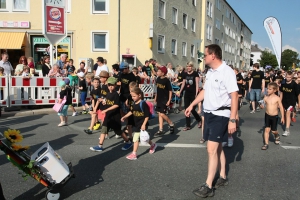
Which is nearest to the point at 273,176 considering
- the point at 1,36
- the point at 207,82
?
the point at 207,82

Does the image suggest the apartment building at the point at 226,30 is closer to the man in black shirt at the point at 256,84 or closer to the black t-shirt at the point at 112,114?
the man in black shirt at the point at 256,84

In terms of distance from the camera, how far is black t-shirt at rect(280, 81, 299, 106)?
8.04m

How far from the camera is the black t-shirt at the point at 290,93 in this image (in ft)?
26.4

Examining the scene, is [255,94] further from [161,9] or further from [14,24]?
[14,24]

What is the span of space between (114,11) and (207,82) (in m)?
18.5

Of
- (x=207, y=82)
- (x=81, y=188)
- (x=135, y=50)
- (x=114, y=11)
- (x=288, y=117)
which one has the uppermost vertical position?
(x=114, y=11)

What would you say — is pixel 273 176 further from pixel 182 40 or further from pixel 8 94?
pixel 182 40

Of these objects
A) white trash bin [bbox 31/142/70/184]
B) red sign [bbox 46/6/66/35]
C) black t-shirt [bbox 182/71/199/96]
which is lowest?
white trash bin [bbox 31/142/70/184]

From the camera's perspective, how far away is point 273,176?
4.56 m

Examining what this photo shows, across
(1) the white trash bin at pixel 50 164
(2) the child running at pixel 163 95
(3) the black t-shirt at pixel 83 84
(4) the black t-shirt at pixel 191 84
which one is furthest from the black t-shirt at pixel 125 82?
(1) the white trash bin at pixel 50 164

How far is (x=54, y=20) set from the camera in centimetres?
1187

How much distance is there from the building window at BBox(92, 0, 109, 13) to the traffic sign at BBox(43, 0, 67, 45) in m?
9.31

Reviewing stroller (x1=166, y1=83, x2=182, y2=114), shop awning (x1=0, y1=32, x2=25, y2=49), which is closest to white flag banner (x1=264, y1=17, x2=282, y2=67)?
stroller (x1=166, y1=83, x2=182, y2=114)

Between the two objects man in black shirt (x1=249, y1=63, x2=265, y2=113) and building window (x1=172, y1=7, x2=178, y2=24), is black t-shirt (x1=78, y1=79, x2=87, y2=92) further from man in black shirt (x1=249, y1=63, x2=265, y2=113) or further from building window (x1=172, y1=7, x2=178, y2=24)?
building window (x1=172, y1=7, x2=178, y2=24)
